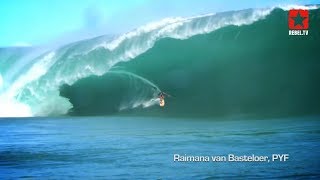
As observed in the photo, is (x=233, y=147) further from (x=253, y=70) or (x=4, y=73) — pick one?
(x=4, y=73)

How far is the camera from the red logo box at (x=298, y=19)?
3.34 metres

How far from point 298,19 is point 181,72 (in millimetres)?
1053

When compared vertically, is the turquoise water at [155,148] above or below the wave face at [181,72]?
below

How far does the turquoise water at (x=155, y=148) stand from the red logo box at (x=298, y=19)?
68cm

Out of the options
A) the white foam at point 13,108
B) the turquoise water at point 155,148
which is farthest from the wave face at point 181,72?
the turquoise water at point 155,148

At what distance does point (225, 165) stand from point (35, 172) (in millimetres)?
1238

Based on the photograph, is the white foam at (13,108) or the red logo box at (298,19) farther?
the white foam at (13,108)

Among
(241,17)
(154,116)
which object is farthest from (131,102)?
(241,17)

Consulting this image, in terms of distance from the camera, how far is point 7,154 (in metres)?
3.39

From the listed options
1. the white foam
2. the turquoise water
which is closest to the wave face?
the white foam

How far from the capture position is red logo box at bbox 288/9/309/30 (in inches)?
132

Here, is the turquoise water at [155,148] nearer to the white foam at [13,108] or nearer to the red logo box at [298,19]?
the white foam at [13,108]

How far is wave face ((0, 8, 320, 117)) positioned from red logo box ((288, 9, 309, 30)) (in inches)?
3.4

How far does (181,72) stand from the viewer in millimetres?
3990
